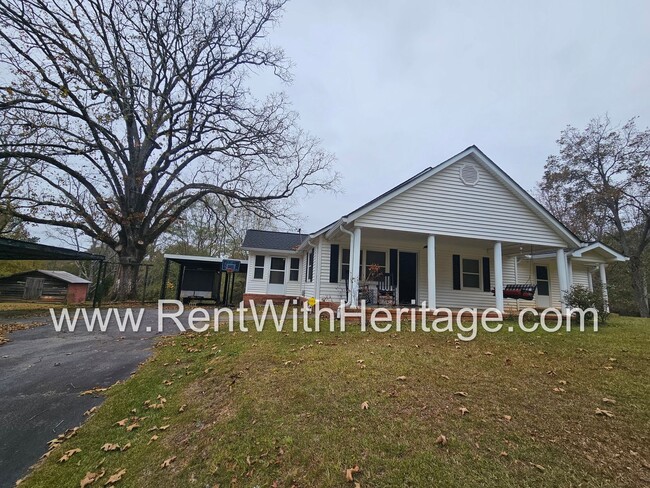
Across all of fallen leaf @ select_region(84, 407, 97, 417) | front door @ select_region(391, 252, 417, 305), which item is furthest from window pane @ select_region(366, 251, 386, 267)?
fallen leaf @ select_region(84, 407, 97, 417)

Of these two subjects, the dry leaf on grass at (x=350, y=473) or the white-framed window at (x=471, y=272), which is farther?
the white-framed window at (x=471, y=272)

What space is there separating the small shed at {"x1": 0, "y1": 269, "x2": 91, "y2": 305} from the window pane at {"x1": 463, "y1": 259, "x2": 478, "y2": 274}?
27.9 meters

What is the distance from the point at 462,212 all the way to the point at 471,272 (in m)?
3.90

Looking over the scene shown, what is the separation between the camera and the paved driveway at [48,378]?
3485mm

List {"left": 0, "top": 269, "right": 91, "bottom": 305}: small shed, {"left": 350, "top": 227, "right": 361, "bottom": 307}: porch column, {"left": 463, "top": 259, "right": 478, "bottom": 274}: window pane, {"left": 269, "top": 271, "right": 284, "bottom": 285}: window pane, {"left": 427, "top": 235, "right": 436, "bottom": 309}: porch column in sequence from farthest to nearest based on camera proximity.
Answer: {"left": 0, "top": 269, "right": 91, "bottom": 305}: small shed
{"left": 269, "top": 271, "right": 284, "bottom": 285}: window pane
{"left": 463, "top": 259, "right": 478, "bottom": 274}: window pane
{"left": 427, "top": 235, "right": 436, "bottom": 309}: porch column
{"left": 350, "top": 227, "right": 361, "bottom": 307}: porch column

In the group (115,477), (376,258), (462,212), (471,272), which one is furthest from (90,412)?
(471,272)

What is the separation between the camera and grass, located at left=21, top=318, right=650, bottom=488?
259 centimetres

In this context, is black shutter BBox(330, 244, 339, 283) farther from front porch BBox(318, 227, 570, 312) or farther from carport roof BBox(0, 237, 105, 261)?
carport roof BBox(0, 237, 105, 261)

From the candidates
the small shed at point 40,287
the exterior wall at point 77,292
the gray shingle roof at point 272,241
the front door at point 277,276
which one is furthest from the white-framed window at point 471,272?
the exterior wall at point 77,292

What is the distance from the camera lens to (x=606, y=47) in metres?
12.0

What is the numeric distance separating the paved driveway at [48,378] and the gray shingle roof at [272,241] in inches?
338

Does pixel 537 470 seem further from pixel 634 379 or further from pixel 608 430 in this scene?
pixel 634 379

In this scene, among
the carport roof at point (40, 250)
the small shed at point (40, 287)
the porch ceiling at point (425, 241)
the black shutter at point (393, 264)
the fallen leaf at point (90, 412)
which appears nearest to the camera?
the fallen leaf at point (90, 412)

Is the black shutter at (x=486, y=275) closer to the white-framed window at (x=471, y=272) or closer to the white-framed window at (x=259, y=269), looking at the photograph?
the white-framed window at (x=471, y=272)
